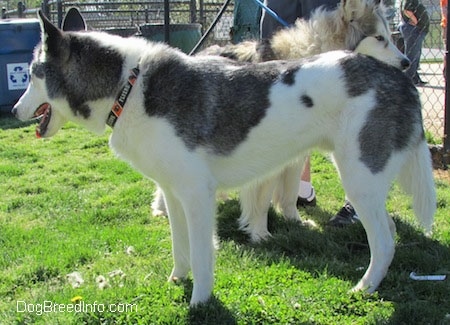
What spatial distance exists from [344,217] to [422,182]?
4.22ft

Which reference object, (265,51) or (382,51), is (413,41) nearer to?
(382,51)

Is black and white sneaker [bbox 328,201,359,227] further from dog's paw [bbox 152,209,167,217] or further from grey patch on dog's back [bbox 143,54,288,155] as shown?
grey patch on dog's back [bbox 143,54,288,155]

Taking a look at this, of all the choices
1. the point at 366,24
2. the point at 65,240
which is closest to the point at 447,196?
the point at 366,24

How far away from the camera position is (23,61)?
10180 mm

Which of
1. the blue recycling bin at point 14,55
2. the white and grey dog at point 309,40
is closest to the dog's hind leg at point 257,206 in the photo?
the white and grey dog at point 309,40

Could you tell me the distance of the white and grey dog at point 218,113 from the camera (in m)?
3.10

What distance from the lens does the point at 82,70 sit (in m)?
3.19

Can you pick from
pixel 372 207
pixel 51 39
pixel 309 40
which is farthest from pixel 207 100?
pixel 309 40

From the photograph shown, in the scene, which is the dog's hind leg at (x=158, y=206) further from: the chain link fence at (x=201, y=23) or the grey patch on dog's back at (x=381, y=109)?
the grey patch on dog's back at (x=381, y=109)

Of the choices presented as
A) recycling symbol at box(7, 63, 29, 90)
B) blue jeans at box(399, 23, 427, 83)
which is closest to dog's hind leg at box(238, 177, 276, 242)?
blue jeans at box(399, 23, 427, 83)

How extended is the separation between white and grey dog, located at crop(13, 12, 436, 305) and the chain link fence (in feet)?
7.76

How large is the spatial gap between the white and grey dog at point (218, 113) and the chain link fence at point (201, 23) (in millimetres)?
2366

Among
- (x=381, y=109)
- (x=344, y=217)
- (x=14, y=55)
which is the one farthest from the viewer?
(x=14, y=55)

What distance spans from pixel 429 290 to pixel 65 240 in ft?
8.82
